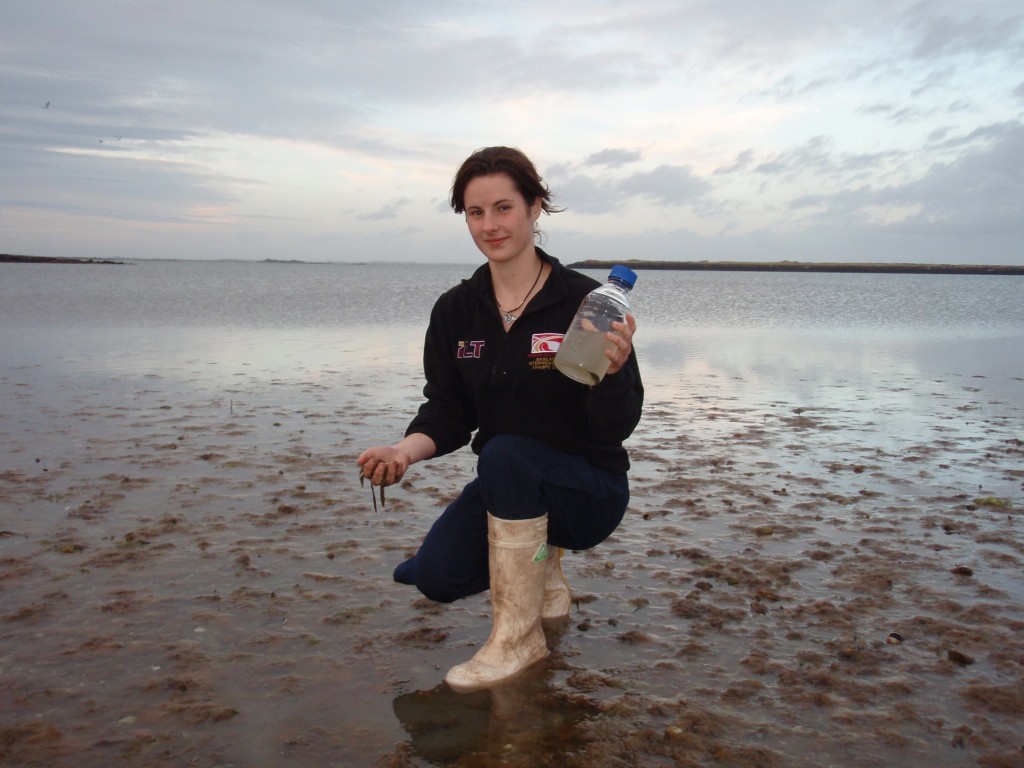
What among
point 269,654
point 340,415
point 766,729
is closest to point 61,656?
point 269,654

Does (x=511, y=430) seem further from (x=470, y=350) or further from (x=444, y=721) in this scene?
(x=444, y=721)

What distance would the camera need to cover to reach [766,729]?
9.96 feet

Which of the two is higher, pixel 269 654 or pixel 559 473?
pixel 559 473

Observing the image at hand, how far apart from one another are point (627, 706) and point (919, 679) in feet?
3.93

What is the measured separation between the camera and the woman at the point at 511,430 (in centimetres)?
348

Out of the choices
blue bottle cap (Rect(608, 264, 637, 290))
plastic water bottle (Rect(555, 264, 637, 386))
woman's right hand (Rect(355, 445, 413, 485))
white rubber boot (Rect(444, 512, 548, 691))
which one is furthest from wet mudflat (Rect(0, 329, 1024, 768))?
blue bottle cap (Rect(608, 264, 637, 290))

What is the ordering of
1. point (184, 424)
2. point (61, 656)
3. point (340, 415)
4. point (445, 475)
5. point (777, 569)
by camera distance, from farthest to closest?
1. point (340, 415)
2. point (184, 424)
3. point (445, 475)
4. point (777, 569)
5. point (61, 656)

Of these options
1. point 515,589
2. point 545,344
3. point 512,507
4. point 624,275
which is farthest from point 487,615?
point 624,275

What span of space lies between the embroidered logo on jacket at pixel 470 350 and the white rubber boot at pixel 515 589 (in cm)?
72

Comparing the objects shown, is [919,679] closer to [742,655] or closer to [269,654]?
[742,655]

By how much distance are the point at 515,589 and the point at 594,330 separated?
3.66ft

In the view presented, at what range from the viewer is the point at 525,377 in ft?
12.0

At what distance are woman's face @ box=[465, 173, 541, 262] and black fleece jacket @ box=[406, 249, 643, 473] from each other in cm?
21

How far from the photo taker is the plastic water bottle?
330 centimetres
